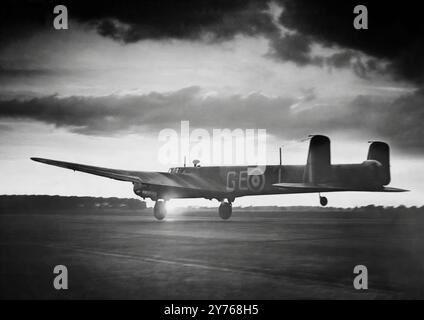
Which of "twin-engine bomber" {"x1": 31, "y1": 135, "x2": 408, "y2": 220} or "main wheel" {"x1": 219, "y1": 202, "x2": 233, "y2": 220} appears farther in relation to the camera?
"main wheel" {"x1": 219, "y1": 202, "x2": 233, "y2": 220}

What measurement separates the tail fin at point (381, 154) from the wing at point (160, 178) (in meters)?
10.1

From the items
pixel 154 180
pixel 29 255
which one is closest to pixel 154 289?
pixel 29 255

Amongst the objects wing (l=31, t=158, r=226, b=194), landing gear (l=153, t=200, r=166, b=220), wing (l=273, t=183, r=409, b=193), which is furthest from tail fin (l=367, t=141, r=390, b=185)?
landing gear (l=153, t=200, r=166, b=220)

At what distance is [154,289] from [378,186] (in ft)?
64.3

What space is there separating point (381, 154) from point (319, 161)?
466cm

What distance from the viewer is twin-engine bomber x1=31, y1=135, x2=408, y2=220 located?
23906 millimetres

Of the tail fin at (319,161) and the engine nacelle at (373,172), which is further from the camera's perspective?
the engine nacelle at (373,172)

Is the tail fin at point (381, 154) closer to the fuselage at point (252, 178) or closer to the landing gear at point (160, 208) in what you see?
the fuselage at point (252, 178)

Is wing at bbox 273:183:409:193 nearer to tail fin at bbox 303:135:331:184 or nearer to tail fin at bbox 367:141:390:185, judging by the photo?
tail fin at bbox 303:135:331:184

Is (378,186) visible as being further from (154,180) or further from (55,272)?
(55,272)

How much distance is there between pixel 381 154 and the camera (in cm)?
2591

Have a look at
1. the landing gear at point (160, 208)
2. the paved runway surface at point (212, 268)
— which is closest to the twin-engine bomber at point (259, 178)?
the landing gear at point (160, 208)

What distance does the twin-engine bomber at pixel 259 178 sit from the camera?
23.9 metres

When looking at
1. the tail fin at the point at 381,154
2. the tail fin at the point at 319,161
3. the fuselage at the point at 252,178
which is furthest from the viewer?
the tail fin at the point at 381,154
